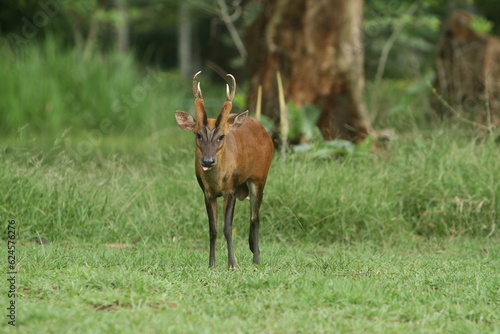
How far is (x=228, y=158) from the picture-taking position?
570 centimetres

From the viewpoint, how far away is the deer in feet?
18.1

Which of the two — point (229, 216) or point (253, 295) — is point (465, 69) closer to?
point (229, 216)

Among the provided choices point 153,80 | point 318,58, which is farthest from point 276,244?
point 153,80

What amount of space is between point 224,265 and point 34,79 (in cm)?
933

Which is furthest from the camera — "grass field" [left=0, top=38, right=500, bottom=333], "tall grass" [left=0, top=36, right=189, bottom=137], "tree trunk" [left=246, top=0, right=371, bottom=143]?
"tall grass" [left=0, top=36, right=189, bottom=137]

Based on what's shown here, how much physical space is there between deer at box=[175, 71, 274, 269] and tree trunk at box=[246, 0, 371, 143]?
501 cm

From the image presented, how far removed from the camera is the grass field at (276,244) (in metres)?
4.65

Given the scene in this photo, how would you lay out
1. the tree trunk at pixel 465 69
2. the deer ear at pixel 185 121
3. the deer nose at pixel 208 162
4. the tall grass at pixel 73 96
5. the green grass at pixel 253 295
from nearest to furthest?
the green grass at pixel 253 295, the deer nose at pixel 208 162, the deer ear at pixel 185 121, the tree trunk at pixel 465 69, the tall grass at pixel 73 96

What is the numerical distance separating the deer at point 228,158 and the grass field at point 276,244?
407mm

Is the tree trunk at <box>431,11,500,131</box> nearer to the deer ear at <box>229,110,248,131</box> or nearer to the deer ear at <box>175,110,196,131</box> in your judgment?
the deer ear at <box>229,110,248,131</box>

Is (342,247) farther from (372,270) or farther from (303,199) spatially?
(372,270)

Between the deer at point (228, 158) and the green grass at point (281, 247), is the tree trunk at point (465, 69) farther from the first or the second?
the deer at point (228, 158)

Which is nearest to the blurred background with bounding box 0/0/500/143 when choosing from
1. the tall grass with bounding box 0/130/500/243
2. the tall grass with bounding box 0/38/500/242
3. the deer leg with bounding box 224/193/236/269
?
the tall grass with bounding box 0/38/500/242

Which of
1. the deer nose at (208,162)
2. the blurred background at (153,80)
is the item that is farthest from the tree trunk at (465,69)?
the deer nose at (208,162)
